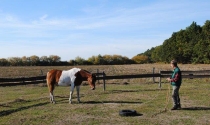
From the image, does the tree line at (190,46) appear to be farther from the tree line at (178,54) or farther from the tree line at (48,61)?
the tree line at (48,61)

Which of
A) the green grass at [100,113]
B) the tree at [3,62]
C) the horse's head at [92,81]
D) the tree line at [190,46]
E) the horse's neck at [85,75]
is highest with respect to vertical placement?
the tree line at [190,46]

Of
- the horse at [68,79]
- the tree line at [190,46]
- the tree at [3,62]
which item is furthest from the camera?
the tree at [3,62]

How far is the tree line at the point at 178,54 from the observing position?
71750mm

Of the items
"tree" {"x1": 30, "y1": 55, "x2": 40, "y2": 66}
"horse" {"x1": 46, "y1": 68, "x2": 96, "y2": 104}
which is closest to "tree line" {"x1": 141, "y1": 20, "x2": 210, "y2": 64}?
"tree" {"x1": 30, "y1": 55, "x2": 40, "y2": 66}

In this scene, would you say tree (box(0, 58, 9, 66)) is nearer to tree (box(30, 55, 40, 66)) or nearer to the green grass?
tree (box(30, 55, 40, 66))

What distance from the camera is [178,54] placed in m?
86.6

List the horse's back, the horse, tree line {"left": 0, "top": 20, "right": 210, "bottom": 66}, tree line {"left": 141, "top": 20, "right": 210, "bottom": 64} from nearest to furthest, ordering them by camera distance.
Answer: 1. the horse
2. the horse's back
3. tree line {"left": 141, "top": 20, "right": 210, "bottom": 64}
4. tree line {"left": 0, "top": 20, "right": 210, "bottom": 66}

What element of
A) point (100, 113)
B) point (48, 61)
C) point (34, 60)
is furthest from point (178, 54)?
point (100, 113)

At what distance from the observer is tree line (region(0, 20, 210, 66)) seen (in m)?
71.8

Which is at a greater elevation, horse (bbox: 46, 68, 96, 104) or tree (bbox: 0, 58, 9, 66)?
tree (bbox: 0, 58, 9, 66)

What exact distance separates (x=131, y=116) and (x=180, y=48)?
7930 cm

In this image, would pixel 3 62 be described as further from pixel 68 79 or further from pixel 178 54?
pixel 68 79

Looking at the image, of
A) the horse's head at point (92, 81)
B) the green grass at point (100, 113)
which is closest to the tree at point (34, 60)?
the green grass at point (100, 113)

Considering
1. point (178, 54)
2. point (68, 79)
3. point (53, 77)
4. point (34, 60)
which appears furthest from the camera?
point (178, 54)
